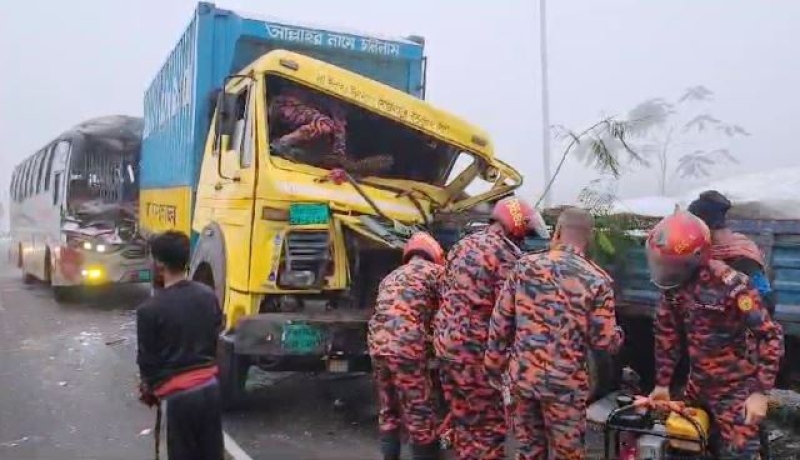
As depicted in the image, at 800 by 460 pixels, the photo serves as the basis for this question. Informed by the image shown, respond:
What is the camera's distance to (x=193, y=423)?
4035mm

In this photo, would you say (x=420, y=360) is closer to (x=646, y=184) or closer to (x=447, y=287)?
(x=447, y=287)

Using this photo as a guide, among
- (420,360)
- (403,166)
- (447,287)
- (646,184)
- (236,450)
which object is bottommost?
(236,450)

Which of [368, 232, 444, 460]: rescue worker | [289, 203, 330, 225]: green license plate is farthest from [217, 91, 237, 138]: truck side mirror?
[368, 232, 444, 460]: rescue worker

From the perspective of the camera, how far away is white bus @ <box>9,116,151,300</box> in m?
13.6

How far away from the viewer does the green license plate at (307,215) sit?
5.91 metres

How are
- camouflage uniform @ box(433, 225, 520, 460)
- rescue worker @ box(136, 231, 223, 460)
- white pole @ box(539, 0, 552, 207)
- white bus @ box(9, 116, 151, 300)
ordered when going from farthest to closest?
white pole @ box(539, 0, 552, 207)
white bus @ box(9, 116, 151, 300)
camouflage uniform @ box(433, 225, 520, 460)
rescue worker @ box(136, 231, 223, 460)

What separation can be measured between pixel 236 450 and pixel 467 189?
107 inches

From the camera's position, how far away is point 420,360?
4859mm

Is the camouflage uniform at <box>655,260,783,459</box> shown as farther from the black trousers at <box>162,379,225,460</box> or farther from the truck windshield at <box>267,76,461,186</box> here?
the truck windshield at <box>267,76,461,186</box>

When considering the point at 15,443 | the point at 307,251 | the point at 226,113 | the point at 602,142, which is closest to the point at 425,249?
the point at 307,251

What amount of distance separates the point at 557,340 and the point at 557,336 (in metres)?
0.02

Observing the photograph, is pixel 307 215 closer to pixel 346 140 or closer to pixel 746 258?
pixel 346 140

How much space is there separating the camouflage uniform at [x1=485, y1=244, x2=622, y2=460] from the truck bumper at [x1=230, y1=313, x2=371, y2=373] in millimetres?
2193

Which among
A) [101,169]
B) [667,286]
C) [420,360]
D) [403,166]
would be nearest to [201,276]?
[403,166]
